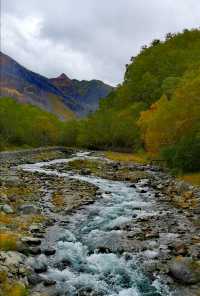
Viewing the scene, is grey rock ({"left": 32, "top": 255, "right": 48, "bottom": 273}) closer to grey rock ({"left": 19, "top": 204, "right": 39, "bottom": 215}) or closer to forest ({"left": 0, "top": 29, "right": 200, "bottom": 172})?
grey rock ({"left": 19, "top": 204, "right": 39, "bottom": 215})

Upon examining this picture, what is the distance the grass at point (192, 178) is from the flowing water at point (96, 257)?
29.0ft

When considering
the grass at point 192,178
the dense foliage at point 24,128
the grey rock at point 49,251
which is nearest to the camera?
the grey rock at point 49,251

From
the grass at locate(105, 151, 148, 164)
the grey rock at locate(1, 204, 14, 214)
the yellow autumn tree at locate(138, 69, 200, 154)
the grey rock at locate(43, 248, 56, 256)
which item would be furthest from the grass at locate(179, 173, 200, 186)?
the grass at locate(105, 151, 148, 164)

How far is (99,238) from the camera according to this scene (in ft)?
85.4

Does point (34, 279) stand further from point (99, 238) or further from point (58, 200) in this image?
point (58, 200)

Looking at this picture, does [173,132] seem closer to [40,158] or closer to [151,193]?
[151,193]

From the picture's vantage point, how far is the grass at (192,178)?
42.5 m

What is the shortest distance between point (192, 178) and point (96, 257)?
24.0m

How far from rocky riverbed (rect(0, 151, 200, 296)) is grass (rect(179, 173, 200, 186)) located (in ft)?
3.57

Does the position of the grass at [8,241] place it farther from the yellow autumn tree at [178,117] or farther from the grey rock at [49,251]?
the yellow autumn tree at [178,117]

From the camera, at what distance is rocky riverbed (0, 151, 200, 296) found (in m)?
19.4

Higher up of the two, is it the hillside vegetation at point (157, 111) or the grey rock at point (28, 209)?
the hillside vegetation at point (157, 111)

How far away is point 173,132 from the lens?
5356cm

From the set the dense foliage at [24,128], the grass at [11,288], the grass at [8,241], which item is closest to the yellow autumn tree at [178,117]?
the grass at [8,241]
